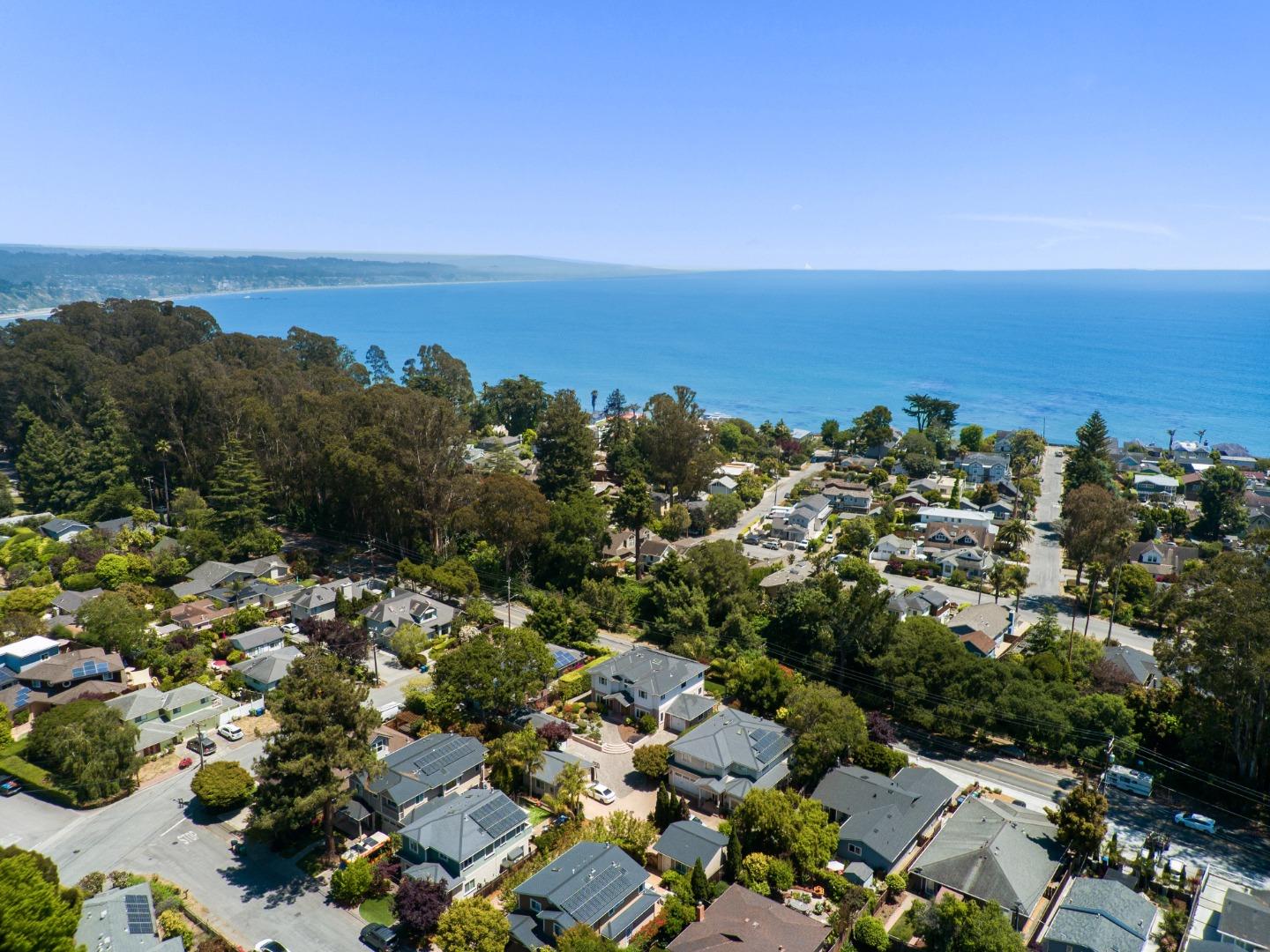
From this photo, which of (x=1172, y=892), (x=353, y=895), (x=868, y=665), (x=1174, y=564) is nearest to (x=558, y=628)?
(x=868, y=665)

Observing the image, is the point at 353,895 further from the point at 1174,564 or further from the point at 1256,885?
the point at 1174,564

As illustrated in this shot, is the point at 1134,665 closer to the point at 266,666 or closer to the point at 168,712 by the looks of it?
the point at 266,666

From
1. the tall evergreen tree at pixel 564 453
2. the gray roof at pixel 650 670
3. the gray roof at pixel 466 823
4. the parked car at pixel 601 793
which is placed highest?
the tall evergreen tree at pixel 564 453

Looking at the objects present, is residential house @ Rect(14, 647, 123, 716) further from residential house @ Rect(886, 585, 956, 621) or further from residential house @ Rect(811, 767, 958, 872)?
residential house @ Rect(886, 585, 956, 621)

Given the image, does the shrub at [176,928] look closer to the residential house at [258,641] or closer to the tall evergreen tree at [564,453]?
the residential house at [258,641]

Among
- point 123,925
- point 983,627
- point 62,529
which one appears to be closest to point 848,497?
point 983,627

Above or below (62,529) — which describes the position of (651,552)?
above

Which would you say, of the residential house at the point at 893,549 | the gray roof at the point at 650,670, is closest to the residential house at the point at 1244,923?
the gray roof at the point at 650,670

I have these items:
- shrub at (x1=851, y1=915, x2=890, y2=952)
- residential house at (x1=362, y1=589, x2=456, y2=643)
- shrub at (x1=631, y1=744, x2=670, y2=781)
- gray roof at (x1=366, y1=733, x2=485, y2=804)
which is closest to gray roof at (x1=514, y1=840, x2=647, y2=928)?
shrub at (x1=631, y1=744, x2=670, y2=781)
